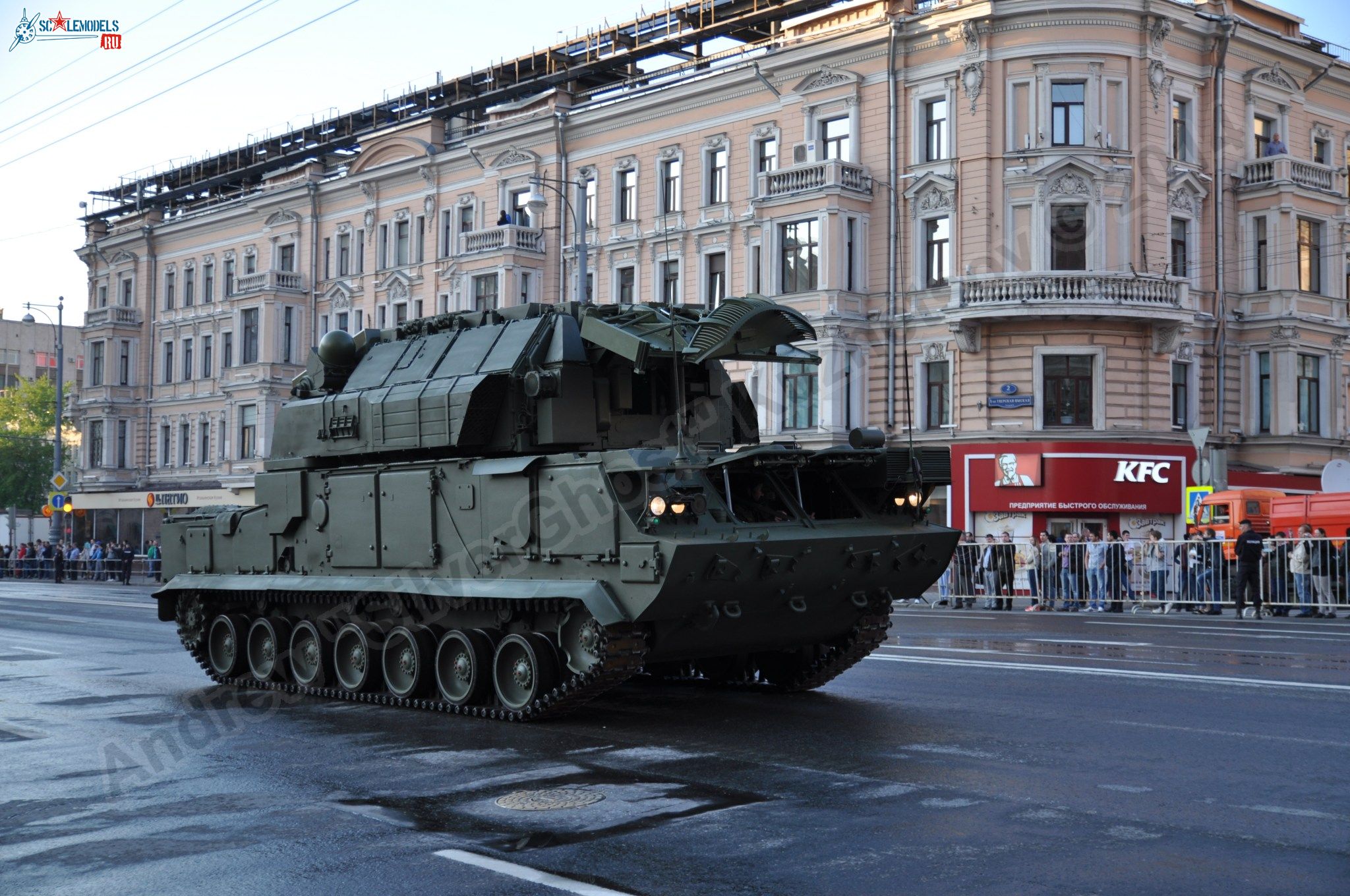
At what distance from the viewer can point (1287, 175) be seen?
3778 centimetres

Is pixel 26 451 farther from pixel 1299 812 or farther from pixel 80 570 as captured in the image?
pixel 1299 812

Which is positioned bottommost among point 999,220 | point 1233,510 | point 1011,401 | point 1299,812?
point 1299,812

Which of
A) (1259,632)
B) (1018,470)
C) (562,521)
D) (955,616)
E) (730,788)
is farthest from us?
(1018,470)

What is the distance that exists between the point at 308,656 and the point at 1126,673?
7686mm

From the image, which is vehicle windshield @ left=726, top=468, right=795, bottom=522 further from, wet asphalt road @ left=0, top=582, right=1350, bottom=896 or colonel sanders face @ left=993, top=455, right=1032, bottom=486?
colonel sanders face @ left=993, top=455, right=1032, bottom=486

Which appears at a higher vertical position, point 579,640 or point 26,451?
point 26,451

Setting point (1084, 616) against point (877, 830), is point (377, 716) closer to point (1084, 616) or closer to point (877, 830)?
point (877, 830)

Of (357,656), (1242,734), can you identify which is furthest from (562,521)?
(1242,734)

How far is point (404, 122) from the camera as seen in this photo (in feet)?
175

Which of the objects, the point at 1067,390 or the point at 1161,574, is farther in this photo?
the point at 1067,390

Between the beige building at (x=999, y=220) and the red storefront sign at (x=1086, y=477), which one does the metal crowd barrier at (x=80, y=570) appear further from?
the red storefront sign at (x=1086, y=477)

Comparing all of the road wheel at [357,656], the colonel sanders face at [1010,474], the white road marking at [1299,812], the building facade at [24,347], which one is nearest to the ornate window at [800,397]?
the colonel sanders face at [1010,474]

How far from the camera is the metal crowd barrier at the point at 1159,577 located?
2364 cm

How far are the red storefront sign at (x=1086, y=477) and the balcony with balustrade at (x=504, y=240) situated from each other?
53.9ft
